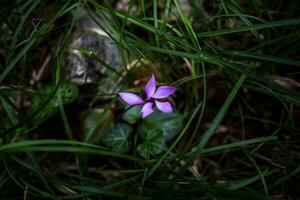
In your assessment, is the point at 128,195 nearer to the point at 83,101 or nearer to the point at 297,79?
the point at 83,101

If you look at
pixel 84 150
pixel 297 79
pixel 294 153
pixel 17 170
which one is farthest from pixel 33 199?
pixel 297 79

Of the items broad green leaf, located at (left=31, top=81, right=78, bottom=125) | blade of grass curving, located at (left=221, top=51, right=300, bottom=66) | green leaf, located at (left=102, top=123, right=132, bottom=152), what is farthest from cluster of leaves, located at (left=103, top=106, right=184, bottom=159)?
blade of grass curving, located at (left=221, top=51, right=300, bottom=66)

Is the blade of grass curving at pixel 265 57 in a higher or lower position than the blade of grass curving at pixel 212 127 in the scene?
higher

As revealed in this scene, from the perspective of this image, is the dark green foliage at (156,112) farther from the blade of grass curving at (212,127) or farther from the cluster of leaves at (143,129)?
the blade of grass curving at (212,127)

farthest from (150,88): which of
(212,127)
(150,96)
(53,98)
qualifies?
(53,98)

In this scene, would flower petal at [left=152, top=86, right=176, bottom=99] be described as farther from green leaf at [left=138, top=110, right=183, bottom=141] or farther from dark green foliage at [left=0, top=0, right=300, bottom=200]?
green leaf at [left=138, top=110, right=183, bottom=141]

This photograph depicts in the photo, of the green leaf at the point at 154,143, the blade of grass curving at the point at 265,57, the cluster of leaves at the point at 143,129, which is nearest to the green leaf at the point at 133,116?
the cluster of leaves at the point at 143,129
